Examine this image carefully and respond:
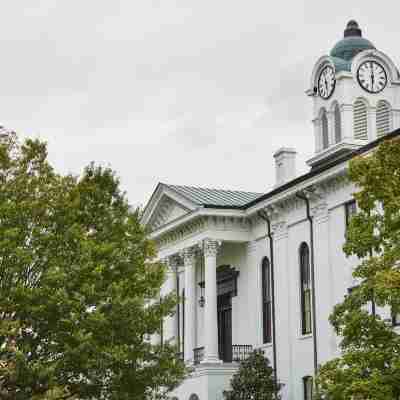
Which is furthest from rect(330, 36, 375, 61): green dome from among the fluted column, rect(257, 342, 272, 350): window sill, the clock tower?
rect(257, 342, 272, 350): window sill

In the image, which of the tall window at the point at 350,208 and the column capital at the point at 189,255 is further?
the column capital at the point at 189,255

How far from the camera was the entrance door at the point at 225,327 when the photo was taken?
47375 mm

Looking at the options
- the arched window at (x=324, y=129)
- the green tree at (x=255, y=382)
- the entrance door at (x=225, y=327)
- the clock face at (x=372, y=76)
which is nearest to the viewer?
the green tree at (x=255, y=382)

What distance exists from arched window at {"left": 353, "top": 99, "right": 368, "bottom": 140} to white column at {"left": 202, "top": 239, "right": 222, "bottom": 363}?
28.3 feet

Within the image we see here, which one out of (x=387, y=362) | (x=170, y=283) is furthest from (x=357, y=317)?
(x=170, y=283)

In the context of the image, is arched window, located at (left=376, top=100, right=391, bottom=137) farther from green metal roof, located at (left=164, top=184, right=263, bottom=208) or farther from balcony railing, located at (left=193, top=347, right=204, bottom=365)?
balcony railing, located at (left=193, top=347, right=204, bottom=365)

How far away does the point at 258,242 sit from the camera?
44.8m

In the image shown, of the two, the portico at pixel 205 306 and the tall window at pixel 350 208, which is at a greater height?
the tall window at pixel 350 208

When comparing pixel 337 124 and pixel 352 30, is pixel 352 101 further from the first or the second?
pixel 352 30

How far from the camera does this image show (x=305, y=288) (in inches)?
1617

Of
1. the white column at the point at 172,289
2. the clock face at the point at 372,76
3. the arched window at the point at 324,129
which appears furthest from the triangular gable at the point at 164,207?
the clock face at the point at 372,76

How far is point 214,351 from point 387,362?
22.4 m

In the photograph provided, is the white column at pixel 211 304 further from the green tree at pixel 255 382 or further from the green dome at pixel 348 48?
the green dome at pixel 348 48

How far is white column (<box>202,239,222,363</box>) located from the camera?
44.1 metres
